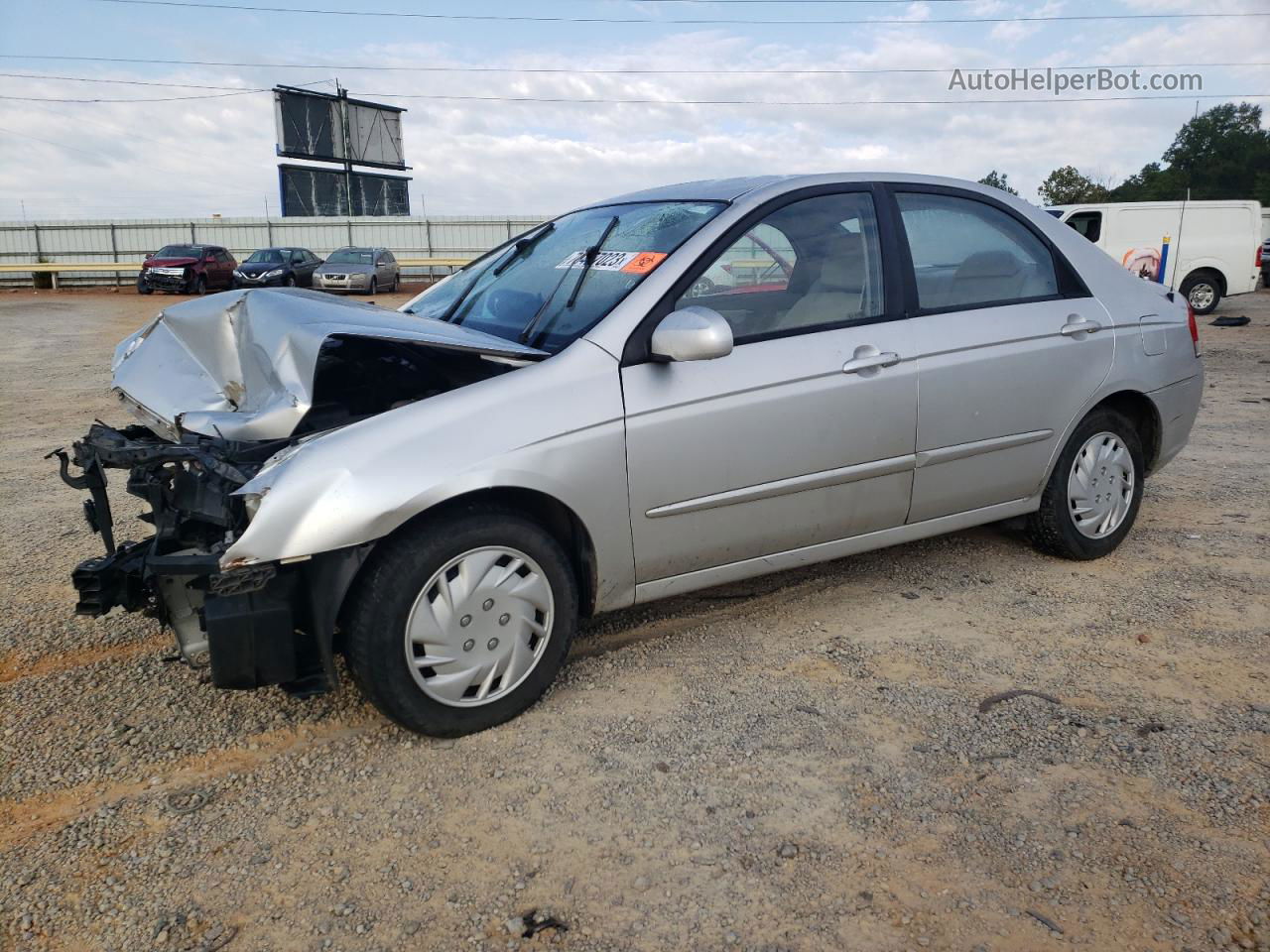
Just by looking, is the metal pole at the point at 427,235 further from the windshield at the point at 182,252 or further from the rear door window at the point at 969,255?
the rear door window at the point at 969,255

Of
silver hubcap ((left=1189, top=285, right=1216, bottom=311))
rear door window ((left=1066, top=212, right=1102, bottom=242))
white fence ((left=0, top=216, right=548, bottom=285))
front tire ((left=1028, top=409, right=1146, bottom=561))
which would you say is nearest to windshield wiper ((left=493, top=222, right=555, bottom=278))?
front tire ((left=1028, top=409, right=1146, bottom=561))

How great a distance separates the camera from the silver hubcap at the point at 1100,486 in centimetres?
427

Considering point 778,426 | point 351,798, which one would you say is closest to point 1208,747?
point 778,426

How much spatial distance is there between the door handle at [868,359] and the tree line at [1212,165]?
53840mm

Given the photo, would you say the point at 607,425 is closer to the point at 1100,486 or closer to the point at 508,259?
the point at 508,259

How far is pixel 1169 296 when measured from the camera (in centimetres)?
462

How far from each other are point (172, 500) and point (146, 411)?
1.88 feet

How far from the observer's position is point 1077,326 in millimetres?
4102

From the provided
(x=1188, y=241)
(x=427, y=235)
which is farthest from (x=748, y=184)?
(x=427, y=235)

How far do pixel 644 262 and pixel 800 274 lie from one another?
59cm

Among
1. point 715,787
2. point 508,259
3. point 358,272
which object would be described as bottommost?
point 715,787

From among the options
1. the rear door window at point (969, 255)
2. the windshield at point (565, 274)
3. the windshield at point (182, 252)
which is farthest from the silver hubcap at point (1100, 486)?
the windshield at point (182, 252)

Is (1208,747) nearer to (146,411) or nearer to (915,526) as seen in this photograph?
(915,526)

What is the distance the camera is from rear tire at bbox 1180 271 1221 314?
17812 mm
